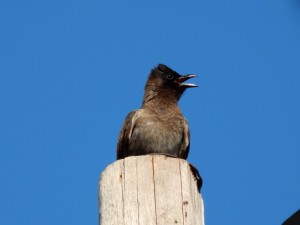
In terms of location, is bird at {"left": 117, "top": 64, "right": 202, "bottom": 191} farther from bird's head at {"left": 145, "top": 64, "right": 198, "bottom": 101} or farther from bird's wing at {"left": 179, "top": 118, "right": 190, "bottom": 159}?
bird's head at {"left": 145, "top": 64, "right": 198, "bottom": 101}

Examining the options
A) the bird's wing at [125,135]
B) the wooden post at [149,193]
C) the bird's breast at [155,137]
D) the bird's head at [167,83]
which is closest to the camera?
the wooden post at [149,193]

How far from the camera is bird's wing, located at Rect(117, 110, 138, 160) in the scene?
794cm

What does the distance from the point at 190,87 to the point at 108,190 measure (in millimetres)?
4501

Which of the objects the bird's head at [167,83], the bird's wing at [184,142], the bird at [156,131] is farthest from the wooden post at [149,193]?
the bird's head at [167,83]

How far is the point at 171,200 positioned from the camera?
4191mm

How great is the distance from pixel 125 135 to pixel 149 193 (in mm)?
3766

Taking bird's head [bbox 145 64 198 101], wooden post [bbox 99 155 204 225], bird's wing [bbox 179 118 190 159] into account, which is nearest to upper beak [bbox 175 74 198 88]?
bird's head [bbox 145 64 198 101]

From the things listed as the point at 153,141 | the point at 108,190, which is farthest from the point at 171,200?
the point at 153,141

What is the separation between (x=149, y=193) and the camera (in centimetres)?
421

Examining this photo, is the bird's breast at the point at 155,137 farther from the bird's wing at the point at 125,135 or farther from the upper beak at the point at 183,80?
the upper beak at the point at 183,80

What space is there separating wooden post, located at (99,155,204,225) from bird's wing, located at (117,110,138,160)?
335cm

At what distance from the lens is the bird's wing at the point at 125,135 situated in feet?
26.1

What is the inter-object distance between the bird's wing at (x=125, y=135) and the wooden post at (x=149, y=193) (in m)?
3.35

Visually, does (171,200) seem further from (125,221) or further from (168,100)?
(168,100)
